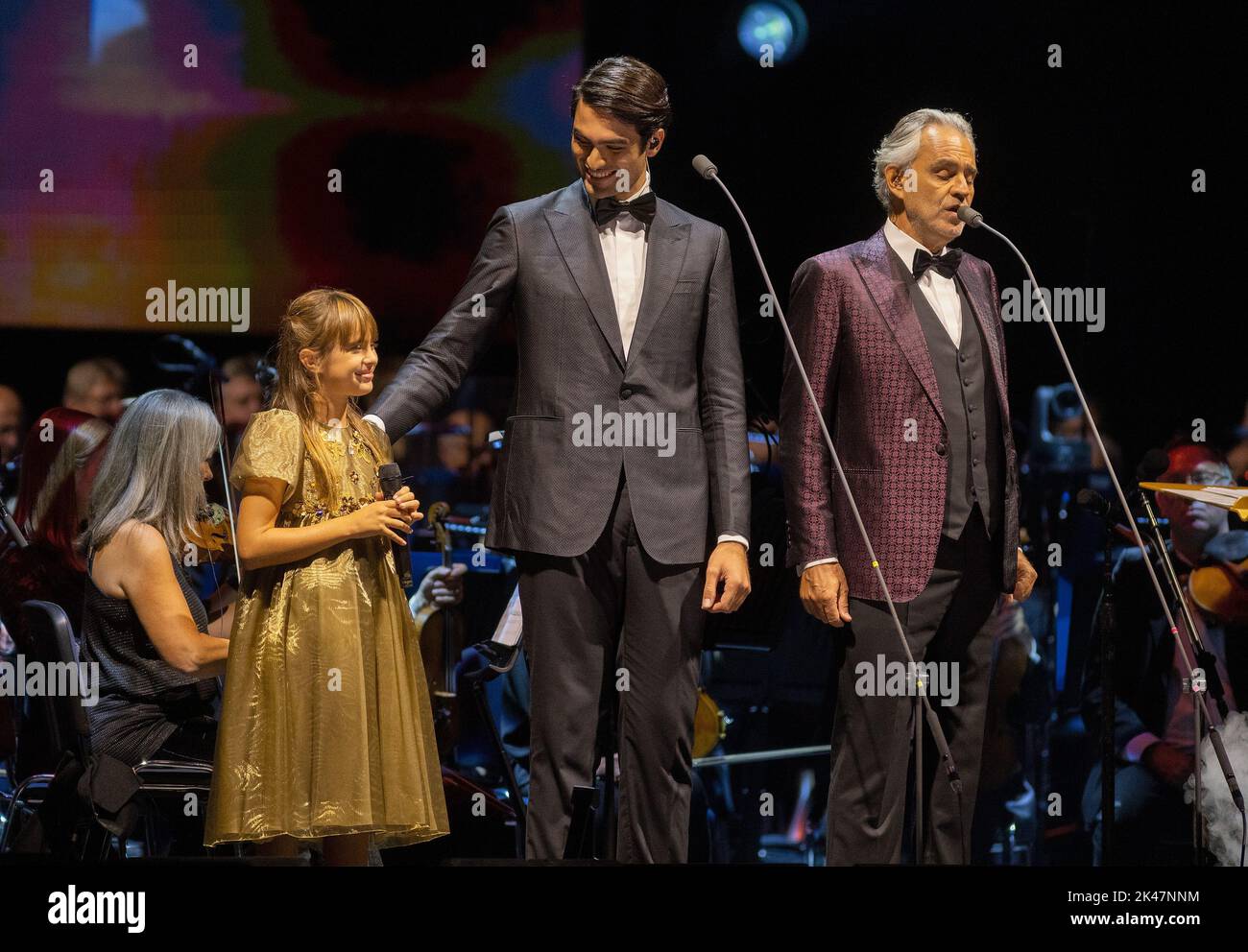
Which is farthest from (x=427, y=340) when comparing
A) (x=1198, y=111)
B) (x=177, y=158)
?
(x=1198, y=111)

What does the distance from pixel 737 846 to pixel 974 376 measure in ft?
6.81

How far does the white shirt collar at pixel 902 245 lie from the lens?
11.6 ft

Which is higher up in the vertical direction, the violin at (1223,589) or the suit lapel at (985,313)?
the suit lapel at (985,313)

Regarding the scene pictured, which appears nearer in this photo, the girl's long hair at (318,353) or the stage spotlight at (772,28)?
the girl's long hair at (318,353)

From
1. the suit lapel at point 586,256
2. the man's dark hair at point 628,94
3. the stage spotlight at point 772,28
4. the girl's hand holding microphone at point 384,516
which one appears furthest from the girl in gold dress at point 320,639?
the stage spotlight at point 772,28

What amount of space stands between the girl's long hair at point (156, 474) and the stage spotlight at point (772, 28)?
76.1 inches

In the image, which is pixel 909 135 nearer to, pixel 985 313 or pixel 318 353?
pixel 985 313

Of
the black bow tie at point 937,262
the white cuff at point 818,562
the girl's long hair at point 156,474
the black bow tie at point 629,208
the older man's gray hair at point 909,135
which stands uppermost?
the older man's gray hair at point 909,135

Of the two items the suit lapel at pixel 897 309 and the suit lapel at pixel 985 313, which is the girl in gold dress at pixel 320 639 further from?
the suit lapel at pixel 985 313

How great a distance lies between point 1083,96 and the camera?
459 cm

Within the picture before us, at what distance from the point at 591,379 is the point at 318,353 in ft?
2.01

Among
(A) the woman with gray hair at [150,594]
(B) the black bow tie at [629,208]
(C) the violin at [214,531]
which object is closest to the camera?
(B) the black bow tie at [629,208]

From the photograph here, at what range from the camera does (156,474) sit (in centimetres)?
387

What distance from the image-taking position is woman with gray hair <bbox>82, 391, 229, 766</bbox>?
376cm
